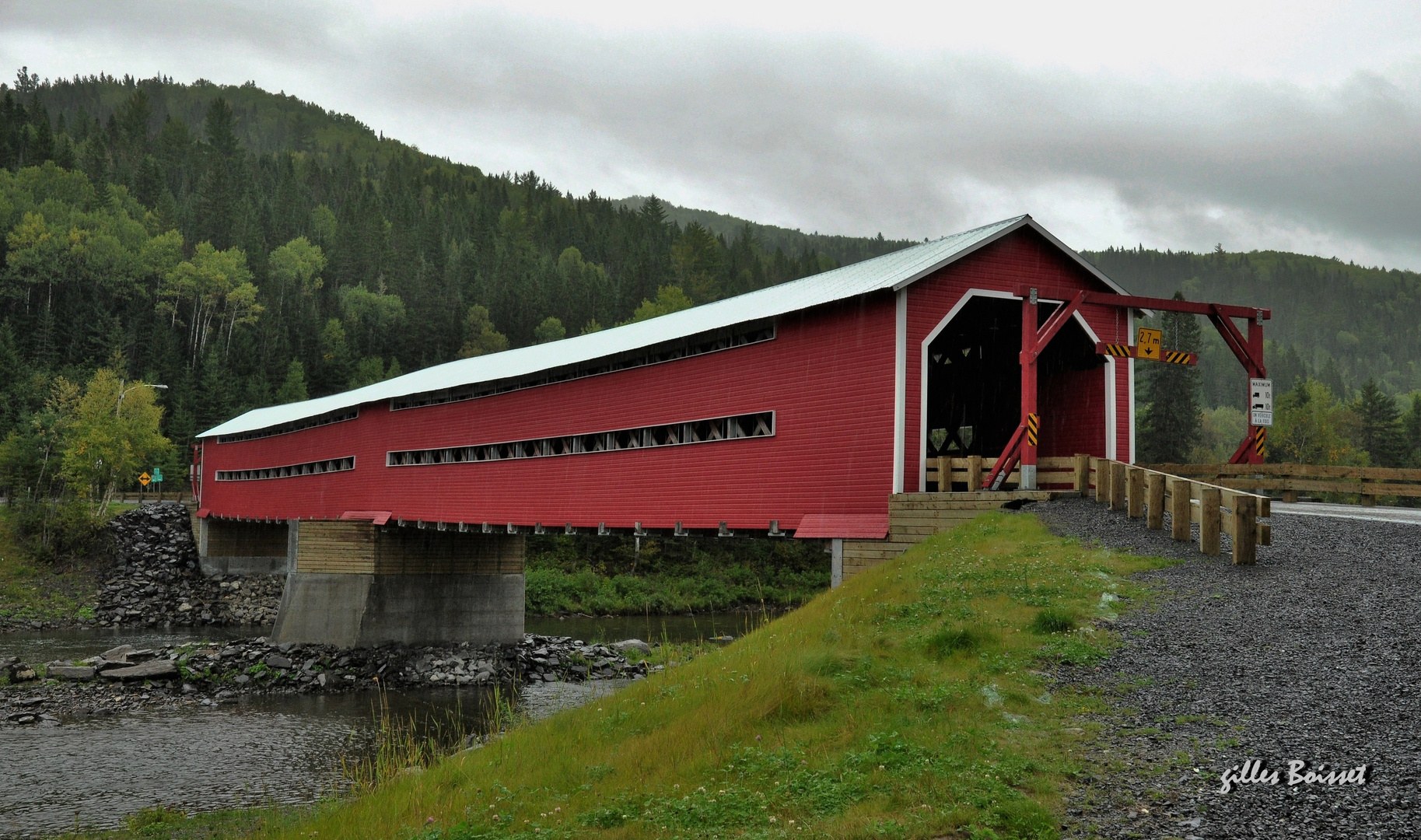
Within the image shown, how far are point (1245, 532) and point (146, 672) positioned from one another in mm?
24043

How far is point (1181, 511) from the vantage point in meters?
12.6

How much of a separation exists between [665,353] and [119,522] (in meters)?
38.9

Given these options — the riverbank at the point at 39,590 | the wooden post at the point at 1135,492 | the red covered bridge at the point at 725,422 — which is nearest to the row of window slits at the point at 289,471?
the red covered bridge at the point at 725,422

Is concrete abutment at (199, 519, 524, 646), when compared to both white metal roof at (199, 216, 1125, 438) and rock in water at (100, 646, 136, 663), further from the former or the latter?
white metal roof at (199, 216, 1125, 438)

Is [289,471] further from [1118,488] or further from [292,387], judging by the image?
[292,387]

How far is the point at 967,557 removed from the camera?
12328mm

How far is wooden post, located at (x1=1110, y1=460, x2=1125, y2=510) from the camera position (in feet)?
47.8

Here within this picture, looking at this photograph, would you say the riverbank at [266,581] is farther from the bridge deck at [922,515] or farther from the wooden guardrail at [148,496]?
the bridge deck at [922,515]

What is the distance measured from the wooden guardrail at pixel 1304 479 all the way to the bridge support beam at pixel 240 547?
38.8 meters

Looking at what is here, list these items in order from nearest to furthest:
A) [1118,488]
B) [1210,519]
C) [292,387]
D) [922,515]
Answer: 1. [1210,519]
2. [1118,488]
3. [922,515]
4. [292,387]

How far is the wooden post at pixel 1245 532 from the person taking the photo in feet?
37.0

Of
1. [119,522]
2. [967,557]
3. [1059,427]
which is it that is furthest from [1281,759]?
[119,522]

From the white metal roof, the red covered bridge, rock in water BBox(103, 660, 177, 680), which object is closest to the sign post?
the red covered bridge

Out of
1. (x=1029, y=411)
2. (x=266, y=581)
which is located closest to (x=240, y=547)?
(x=266, y=581)
